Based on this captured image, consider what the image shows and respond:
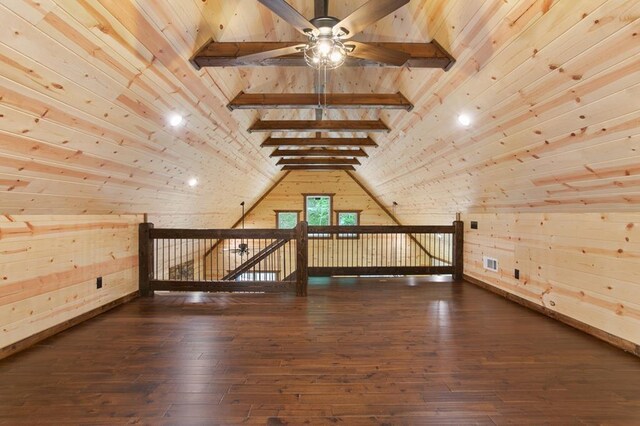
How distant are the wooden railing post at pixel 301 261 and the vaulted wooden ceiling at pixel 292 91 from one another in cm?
175

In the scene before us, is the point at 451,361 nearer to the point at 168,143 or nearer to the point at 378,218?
the point at 168,143

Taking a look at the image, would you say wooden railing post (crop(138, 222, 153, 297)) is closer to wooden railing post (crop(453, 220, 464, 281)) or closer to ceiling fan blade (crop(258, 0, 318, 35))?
ceiling fan blade (crop(258, 0, 318, 35))

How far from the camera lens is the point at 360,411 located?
193 centimetres

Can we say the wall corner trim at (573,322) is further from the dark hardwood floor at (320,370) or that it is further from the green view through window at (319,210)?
the green view through window at (319,210)

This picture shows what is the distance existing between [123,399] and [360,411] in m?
1.61

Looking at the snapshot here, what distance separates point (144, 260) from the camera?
4.43 metres

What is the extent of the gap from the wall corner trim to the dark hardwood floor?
0.29 feet

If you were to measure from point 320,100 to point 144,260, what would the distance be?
3.42 metres

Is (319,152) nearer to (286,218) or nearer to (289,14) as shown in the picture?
(286,218)

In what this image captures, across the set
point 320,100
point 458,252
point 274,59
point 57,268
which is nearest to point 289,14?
point 274,59

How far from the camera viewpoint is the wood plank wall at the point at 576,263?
9.07 ft

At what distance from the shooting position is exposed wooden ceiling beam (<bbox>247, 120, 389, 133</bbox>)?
4488 millimetres

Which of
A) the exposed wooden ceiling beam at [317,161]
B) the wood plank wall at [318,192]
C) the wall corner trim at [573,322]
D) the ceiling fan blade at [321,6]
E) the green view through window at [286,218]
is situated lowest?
the wall corner trim at [573,322]

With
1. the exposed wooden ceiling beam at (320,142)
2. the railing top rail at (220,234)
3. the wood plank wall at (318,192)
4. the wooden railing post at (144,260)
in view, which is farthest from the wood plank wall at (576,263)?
the wood plank wall at (318,192)
